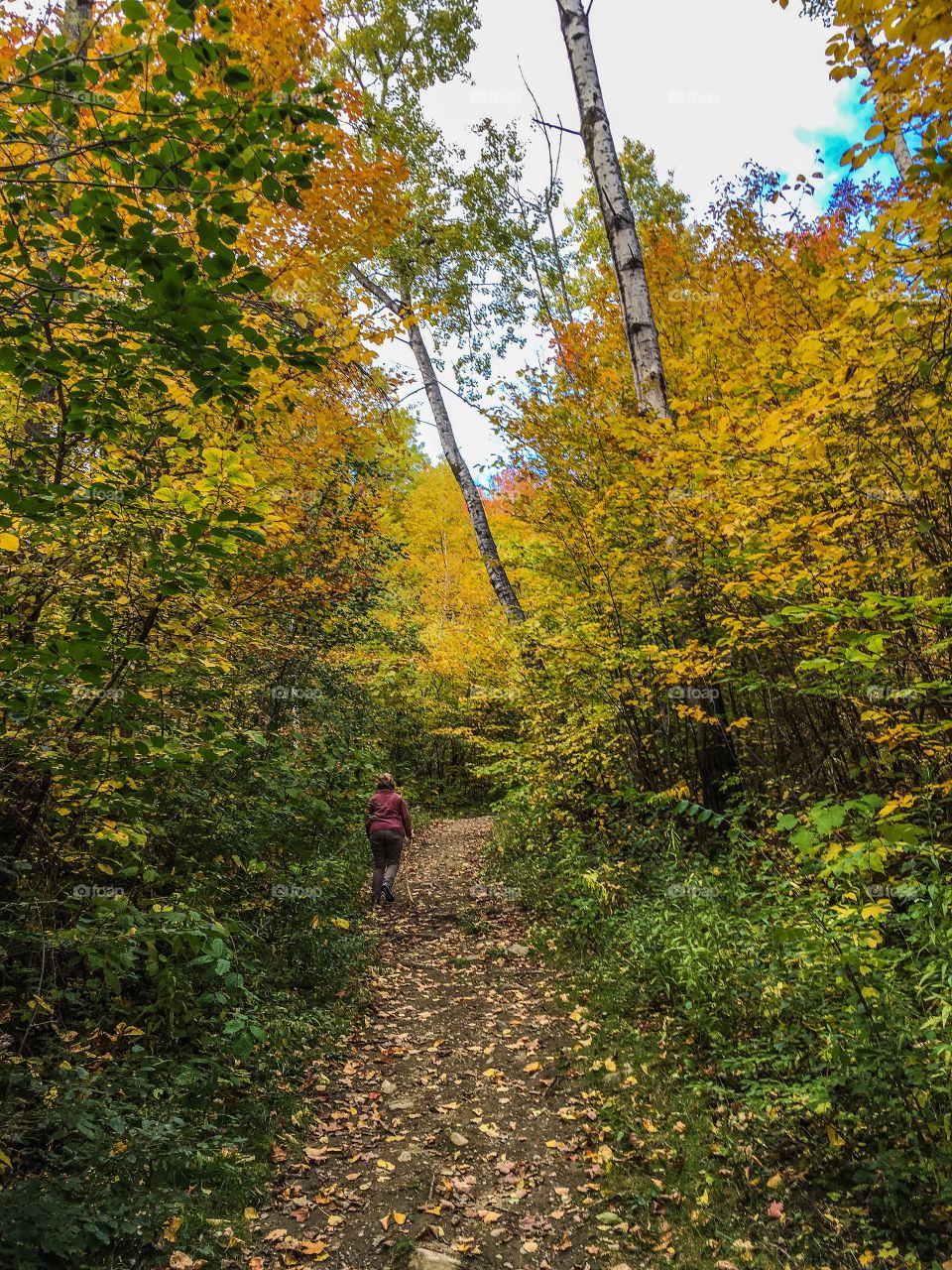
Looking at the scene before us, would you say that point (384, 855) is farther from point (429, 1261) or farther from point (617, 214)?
point (617, 214)

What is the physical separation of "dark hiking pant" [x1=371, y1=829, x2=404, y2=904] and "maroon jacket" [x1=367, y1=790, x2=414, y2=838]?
64 millimetres

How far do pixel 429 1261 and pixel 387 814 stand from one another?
5651 millimetres

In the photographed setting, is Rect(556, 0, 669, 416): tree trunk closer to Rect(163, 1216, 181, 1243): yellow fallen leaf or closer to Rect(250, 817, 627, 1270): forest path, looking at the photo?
Rect(250, 817, 627, 1270): forest path

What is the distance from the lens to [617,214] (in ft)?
22.9

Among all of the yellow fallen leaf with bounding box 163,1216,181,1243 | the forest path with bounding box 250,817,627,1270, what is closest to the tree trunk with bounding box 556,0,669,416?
the forest path with bounding box 250,817,627,1270

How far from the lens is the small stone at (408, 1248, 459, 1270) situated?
10.1 ft

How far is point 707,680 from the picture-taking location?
21.4 feet

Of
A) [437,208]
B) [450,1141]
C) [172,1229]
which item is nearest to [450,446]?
[437,208]

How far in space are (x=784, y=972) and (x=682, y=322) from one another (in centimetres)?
955

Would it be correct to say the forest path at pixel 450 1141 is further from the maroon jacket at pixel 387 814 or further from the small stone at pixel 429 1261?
the maroon jacket at pixel 387 814

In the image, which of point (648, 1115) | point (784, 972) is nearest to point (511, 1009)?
point (648, 1115)

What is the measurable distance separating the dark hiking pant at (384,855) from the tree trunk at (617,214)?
6.00m

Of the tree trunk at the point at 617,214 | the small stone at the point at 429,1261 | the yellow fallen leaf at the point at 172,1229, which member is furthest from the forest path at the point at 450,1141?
the tree trunk at the point at 617,214

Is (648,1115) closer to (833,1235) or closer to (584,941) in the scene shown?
(833,1235)
